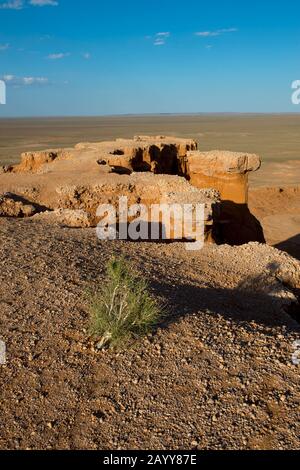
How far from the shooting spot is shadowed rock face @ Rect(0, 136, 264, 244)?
1026 cm

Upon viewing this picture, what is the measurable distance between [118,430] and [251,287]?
3653 mm

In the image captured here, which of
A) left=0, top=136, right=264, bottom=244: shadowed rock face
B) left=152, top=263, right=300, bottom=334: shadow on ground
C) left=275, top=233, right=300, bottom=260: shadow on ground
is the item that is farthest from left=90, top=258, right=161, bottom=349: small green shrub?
left=275, top=233, right=300, bottom=260: shadow on ground

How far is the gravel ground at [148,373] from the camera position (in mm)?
3316

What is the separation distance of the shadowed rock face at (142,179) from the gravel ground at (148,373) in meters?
3.53

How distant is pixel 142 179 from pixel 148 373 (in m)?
7.58

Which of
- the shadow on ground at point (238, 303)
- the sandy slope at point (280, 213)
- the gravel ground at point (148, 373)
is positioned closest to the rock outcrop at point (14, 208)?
the gravel ground at point (148, 373)

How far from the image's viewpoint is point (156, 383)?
376cm

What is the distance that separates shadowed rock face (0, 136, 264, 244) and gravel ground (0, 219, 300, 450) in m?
3.53

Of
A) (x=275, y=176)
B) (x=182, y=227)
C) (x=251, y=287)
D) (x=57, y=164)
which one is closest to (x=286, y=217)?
(x=275, y=176)

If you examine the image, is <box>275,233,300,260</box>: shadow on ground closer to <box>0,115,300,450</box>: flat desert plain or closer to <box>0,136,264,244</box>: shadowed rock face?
<box>0,136,264,244</box>: shadowed rock face

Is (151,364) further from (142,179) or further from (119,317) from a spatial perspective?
(142,179)

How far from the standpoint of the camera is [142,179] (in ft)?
36.0

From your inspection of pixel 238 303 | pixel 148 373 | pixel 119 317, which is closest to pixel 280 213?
pixel 238 303

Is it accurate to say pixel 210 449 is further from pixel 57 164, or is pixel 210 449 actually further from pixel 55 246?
pixel 57 164
